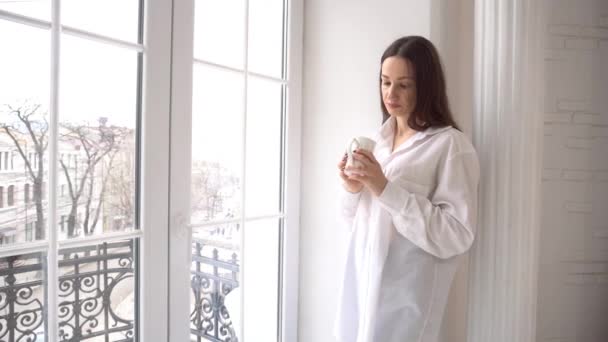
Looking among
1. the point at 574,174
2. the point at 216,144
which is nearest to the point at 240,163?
the point at 216,144

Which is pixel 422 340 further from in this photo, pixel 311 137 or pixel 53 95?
pixel 53 95

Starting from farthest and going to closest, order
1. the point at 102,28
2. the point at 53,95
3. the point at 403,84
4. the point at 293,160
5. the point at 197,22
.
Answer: the point at 293,160 < the point at 197,22 < the point at 403,84 < the point at 102,28 < the point at 53,95

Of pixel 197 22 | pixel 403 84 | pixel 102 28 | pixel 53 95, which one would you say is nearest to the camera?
pixel 53 95

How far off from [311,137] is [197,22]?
2.18 feet

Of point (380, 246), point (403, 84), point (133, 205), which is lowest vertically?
point (380, 246)

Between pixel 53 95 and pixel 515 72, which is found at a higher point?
pixel 515 72

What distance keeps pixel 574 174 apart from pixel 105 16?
5.62ft

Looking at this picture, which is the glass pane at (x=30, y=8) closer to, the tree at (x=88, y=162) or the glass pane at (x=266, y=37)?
the tree at (x=88, y=162)

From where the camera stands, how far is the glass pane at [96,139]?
3.05 ft

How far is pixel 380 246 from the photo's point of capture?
1055mm

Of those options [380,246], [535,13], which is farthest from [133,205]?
[535,13]

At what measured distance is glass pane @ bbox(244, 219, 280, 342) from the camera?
4.80ft

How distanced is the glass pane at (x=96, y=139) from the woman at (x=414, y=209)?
65 cm

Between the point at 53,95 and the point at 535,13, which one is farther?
the point at 535,13
